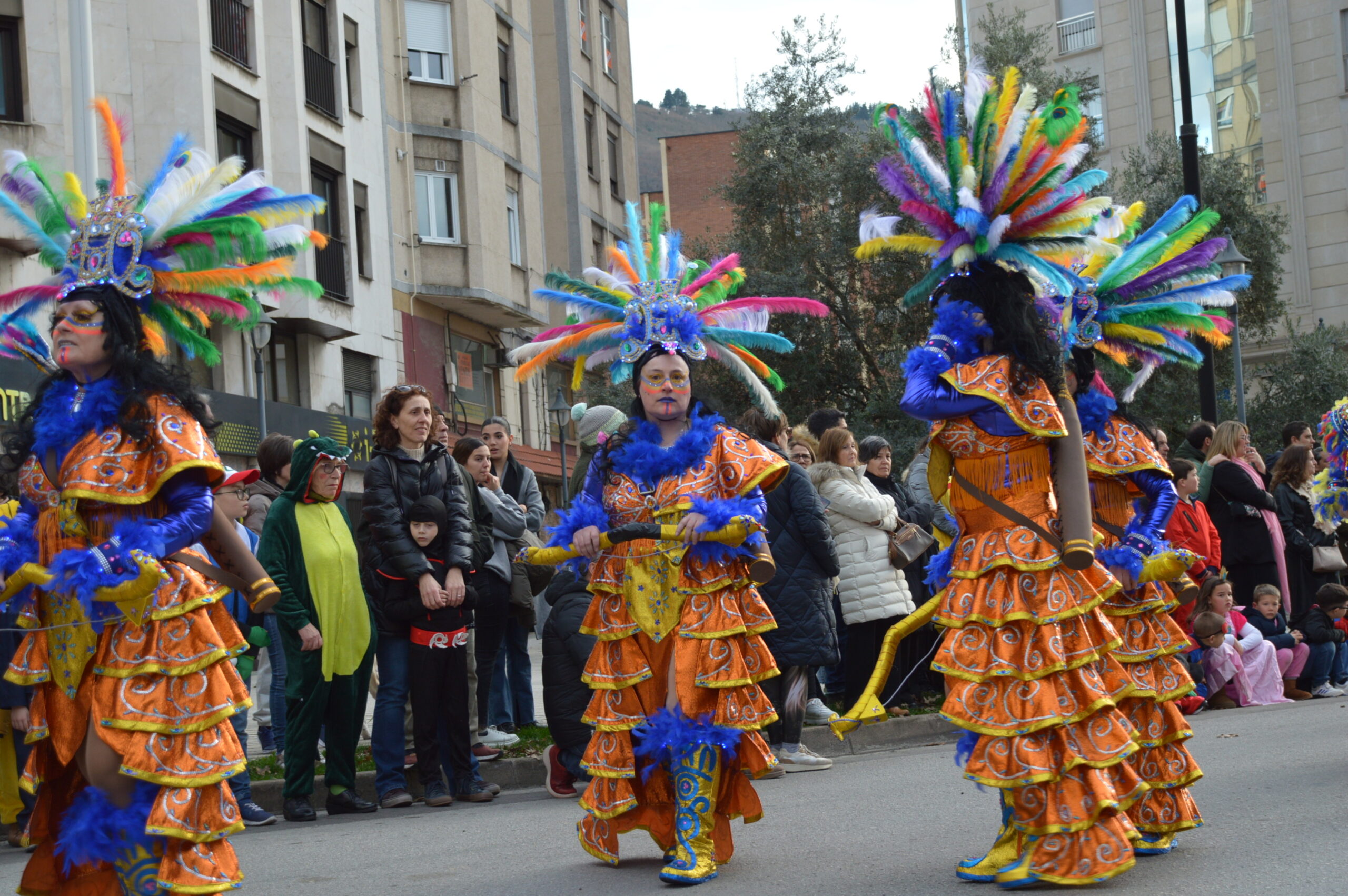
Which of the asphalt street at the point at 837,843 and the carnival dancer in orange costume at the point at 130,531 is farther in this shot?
the asphalt street at the point at 837,843

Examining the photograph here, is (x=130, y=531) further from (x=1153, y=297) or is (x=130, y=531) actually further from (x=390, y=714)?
(x=1153, y=297)

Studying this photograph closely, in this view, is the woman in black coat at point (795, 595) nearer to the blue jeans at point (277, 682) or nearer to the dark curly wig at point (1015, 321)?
the blue jeans at point (277, 682)

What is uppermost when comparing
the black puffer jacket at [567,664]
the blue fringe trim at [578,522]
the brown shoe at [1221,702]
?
the blue fringe trim at [578,522]

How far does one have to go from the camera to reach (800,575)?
898cm

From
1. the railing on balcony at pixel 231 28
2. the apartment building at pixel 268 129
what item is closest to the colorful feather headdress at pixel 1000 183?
the apartment building at pixel 268 129

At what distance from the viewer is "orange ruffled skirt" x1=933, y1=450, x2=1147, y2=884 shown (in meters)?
4.91

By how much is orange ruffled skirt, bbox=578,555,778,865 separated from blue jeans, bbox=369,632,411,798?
98.4 inches

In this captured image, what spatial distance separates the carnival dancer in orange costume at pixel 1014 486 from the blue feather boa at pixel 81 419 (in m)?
2.69

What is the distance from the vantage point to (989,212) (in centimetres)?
542

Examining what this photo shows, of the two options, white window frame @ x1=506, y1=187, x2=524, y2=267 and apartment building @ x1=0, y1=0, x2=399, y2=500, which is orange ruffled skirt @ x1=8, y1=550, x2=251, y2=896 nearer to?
apartment building @ x1=0, y1=0, x2=399, y2=500

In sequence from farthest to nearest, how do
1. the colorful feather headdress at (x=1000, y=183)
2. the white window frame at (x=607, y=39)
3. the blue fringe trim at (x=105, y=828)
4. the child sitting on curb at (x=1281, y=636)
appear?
the white window frame at (x=607, y=39) → the child sitting on curb at (x=1281, y=636) → the colorful feather headdress at (x=1000, y=183) → the blue fringe trim at (x=105, y=828)

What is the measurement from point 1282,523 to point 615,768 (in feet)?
28.9

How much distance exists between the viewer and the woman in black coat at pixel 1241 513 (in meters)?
11.9

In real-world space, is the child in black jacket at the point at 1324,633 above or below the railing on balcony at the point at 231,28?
below
